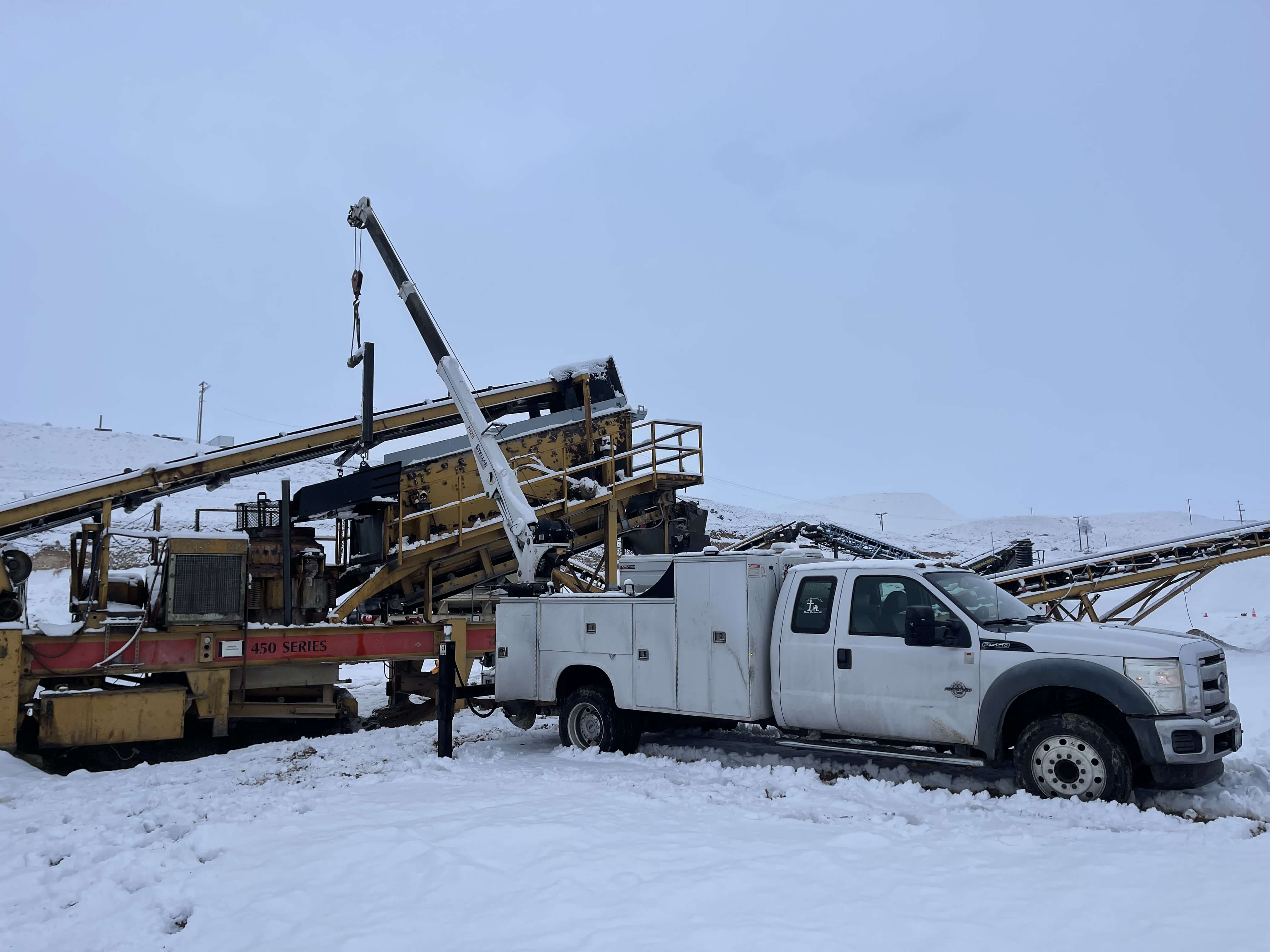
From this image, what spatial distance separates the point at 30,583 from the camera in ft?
93.5

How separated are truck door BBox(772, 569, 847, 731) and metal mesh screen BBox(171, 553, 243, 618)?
707 cm

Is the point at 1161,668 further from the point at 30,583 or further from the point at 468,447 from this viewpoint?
the point at 30,583

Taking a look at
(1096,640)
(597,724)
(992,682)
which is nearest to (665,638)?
(597,724)

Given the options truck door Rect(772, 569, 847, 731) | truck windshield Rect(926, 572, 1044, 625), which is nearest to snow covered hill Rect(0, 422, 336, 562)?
truck door Rect(772, 569, 847, 731)

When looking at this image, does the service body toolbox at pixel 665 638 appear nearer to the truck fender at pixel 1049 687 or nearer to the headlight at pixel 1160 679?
the truck fender at pixel 1049 687

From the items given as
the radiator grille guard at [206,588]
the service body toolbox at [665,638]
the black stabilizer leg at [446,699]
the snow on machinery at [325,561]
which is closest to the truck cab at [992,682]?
the service body toolbox at [665,638]

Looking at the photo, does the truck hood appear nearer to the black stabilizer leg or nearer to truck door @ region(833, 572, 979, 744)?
truck door @ region(833, 572, 979, 744)

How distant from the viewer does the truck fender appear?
6.51 m

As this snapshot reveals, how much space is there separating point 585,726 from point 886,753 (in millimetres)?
3378

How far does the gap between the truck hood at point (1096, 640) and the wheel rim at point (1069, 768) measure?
2.09 feet

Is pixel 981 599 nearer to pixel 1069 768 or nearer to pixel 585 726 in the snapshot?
pixel 1069 768

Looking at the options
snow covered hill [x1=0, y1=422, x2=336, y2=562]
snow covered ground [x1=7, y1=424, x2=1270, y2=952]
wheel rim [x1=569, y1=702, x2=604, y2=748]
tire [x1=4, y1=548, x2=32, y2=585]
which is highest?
snow covered hill [x1=0, y1=422, x2=336, y2=562]

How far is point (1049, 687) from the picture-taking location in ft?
22.9

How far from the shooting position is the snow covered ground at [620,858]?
14.9 ft
